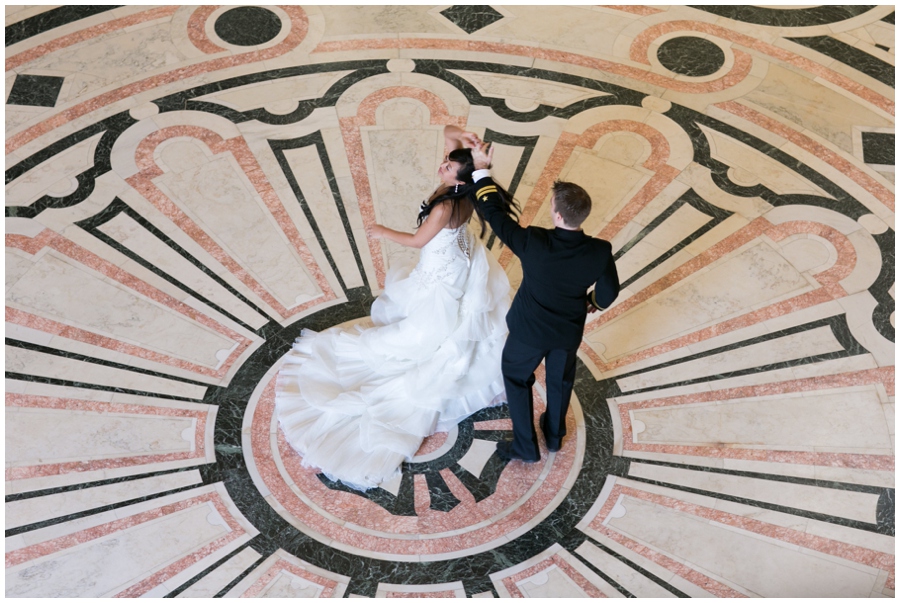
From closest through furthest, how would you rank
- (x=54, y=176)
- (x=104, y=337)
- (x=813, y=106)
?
(x=104, y=337)
(x=54, y=176)
(x=813, y=106)

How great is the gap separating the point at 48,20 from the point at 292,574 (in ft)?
15.2

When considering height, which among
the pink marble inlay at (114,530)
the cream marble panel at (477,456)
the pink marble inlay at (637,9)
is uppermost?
the pink marble inlay at (637,9)

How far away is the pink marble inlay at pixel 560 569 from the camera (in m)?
3.37

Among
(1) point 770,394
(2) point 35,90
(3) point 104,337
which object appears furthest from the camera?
(2) point 35,90

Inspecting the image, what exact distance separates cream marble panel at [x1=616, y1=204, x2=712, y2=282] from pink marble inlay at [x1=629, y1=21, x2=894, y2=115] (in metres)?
1.53

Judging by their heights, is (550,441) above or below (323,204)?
below

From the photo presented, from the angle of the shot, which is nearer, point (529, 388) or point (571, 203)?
point (571, 203)

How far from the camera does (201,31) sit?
19.6ft

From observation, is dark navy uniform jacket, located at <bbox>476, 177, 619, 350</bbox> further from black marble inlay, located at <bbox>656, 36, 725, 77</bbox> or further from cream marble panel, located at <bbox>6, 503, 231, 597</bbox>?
black marble inlay, located at <bbox>656, 36, 725, 77</bbox>

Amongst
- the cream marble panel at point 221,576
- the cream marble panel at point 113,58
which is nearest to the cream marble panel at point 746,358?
the cream marble panel at point 221,576

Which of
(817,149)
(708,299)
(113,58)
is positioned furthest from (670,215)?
(113,58)

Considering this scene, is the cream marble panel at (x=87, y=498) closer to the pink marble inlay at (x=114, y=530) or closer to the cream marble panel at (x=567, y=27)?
the pink marble inlay at (x=114, y=530)

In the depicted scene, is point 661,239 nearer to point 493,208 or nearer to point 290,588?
point 493,208

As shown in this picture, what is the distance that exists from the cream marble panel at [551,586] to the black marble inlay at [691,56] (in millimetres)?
3766
